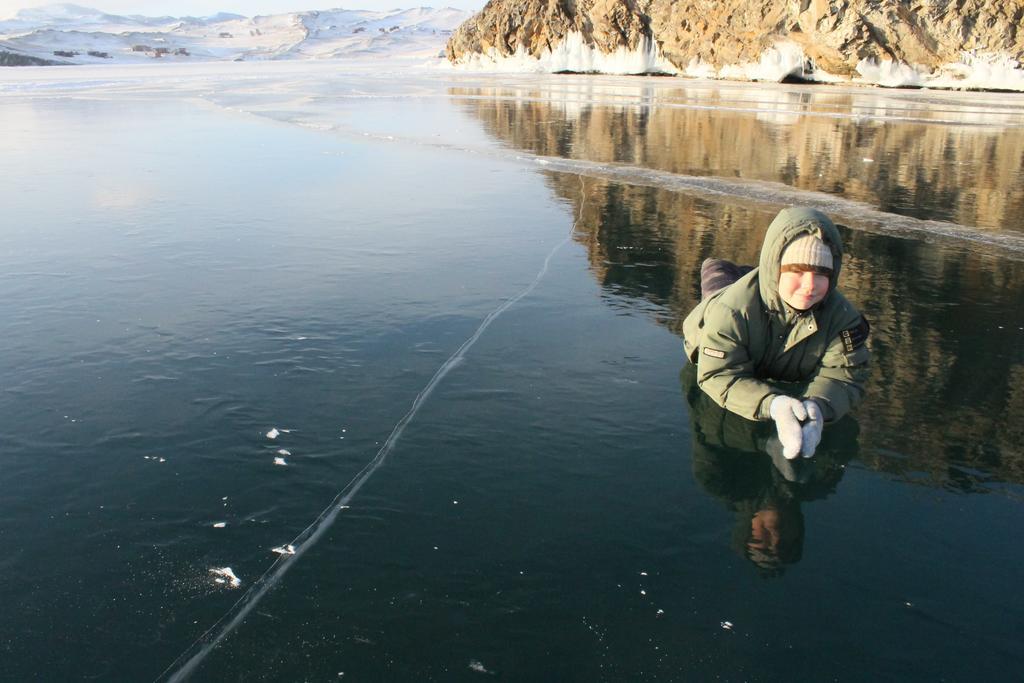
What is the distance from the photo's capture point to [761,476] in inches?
130

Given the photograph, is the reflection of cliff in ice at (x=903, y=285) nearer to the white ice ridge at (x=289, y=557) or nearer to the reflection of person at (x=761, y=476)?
the reflection of person at (x=761, y=476)

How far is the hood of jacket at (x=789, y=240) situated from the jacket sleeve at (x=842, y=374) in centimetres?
24

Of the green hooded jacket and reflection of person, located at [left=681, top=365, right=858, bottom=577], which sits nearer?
reflection of person, located at [left=681, top=365, right=858, bottom=577]

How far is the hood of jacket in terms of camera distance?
3.32 metres

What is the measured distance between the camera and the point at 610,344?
4.80 metres

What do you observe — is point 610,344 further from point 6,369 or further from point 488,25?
point 488,25

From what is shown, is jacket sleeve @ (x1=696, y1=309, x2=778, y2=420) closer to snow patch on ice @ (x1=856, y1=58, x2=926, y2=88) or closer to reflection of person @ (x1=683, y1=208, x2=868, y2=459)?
reflection of person @ (x1=683, y1=208, x2=868, y2=459)

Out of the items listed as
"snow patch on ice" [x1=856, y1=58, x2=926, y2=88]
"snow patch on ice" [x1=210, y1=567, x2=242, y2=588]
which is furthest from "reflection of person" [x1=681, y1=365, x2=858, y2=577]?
"snow patch on ice" [x1=856, y1=58, x2=926, y2=88]

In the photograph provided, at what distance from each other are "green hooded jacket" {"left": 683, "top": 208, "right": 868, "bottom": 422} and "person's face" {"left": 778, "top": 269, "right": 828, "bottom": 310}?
6 centimetres

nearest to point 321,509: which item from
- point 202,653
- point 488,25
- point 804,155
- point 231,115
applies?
point 202,653

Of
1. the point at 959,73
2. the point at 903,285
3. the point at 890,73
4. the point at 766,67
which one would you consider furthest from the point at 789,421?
the point at 766,67

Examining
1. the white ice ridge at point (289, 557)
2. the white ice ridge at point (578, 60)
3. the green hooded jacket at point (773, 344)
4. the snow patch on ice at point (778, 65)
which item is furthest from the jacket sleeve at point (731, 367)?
the white ice ridge at point (578, 60)

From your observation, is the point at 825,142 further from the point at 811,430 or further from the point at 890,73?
the point at 890,73

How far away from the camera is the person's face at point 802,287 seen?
10.9 ft
